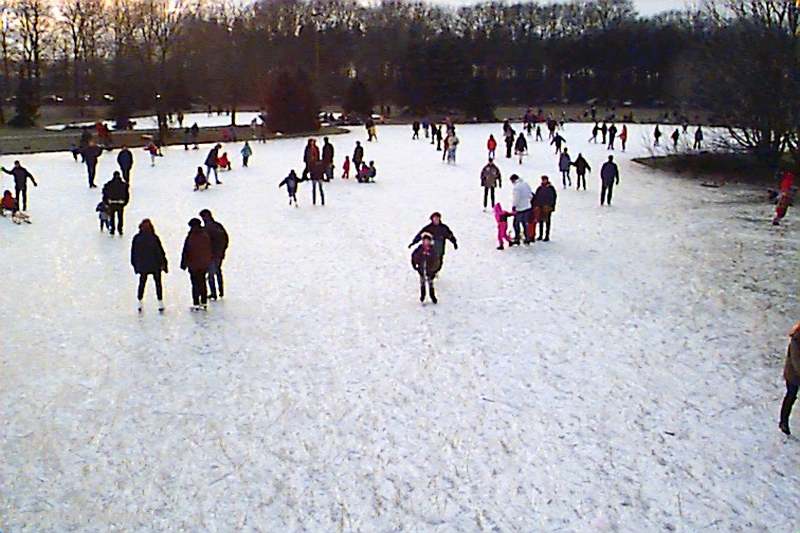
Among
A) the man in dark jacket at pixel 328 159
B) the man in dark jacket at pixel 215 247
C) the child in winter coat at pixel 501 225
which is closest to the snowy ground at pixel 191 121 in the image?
the man in dark jacket at pixel 328 159

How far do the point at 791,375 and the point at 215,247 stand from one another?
7066 millimetres

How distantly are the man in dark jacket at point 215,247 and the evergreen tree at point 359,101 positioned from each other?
48.4 m

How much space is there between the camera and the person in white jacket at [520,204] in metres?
14.1

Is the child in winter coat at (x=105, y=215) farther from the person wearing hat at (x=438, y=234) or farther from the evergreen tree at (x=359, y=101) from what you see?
the evergreen tree at (x=359, y=101)

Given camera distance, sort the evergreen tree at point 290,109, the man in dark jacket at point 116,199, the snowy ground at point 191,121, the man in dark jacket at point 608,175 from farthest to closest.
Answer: the snowy ground at point 191,121
the evergreen tree at point 290,109
the man in dark jacket at point 608,175
the man in dark jacket at point 116,199

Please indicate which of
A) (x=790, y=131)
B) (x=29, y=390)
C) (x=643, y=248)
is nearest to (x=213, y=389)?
(x=29, y=390)

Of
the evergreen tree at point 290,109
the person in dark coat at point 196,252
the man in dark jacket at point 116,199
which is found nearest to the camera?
the person in dark coat at point 196,252

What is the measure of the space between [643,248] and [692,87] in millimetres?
19282

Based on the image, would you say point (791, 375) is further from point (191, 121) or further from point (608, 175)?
point (191, 121)

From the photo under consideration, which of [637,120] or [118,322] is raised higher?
[637,120]

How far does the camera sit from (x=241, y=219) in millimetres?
17344

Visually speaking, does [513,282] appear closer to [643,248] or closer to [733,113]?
[643,248]

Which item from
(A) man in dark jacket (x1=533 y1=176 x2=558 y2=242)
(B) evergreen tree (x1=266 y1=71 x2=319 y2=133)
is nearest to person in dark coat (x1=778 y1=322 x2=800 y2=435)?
(A) man in dark jacket (x1=533 y1=176 x2=558 y2=242)

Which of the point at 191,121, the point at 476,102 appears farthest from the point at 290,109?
the point at 476,102
